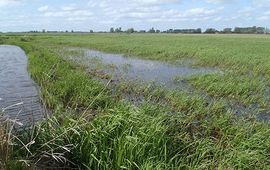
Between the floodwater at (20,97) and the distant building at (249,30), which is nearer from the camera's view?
the floodwater at (20,97)

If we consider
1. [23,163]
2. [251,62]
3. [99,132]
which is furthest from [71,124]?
[251,62]

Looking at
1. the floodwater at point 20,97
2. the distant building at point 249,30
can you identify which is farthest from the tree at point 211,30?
the floodwater at point 20,97

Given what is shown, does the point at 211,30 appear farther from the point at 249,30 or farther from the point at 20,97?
the point at 20,97

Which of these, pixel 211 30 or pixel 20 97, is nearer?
pixel 20 97

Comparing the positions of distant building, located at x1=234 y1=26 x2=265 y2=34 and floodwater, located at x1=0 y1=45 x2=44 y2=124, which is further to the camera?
distant building, located at x1=234 y1=26 x2=265 y2=34

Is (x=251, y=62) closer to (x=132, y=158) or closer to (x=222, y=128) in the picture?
(x=222, y=128)

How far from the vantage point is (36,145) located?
18.9 ft

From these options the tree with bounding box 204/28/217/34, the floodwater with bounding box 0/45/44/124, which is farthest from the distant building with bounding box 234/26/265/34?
the floodwater with bounding box 0/45/44/124

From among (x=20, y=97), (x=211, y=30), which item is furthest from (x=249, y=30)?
(x=20, y=97)

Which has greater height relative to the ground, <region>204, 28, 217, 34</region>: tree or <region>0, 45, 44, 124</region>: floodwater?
<region>0, 45, 44, 124</region>: floodwater

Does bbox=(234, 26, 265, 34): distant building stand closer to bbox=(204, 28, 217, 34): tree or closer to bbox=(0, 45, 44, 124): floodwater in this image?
bbox=(204, 28, 217, 34): tree

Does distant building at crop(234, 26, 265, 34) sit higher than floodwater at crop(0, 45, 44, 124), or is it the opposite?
floodwater at crop(0, 45, 44, 124)

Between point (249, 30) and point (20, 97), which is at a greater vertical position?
point (20, 97)

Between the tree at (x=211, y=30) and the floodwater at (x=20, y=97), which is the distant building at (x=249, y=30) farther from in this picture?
the floodwater at (x=20, y=97)
